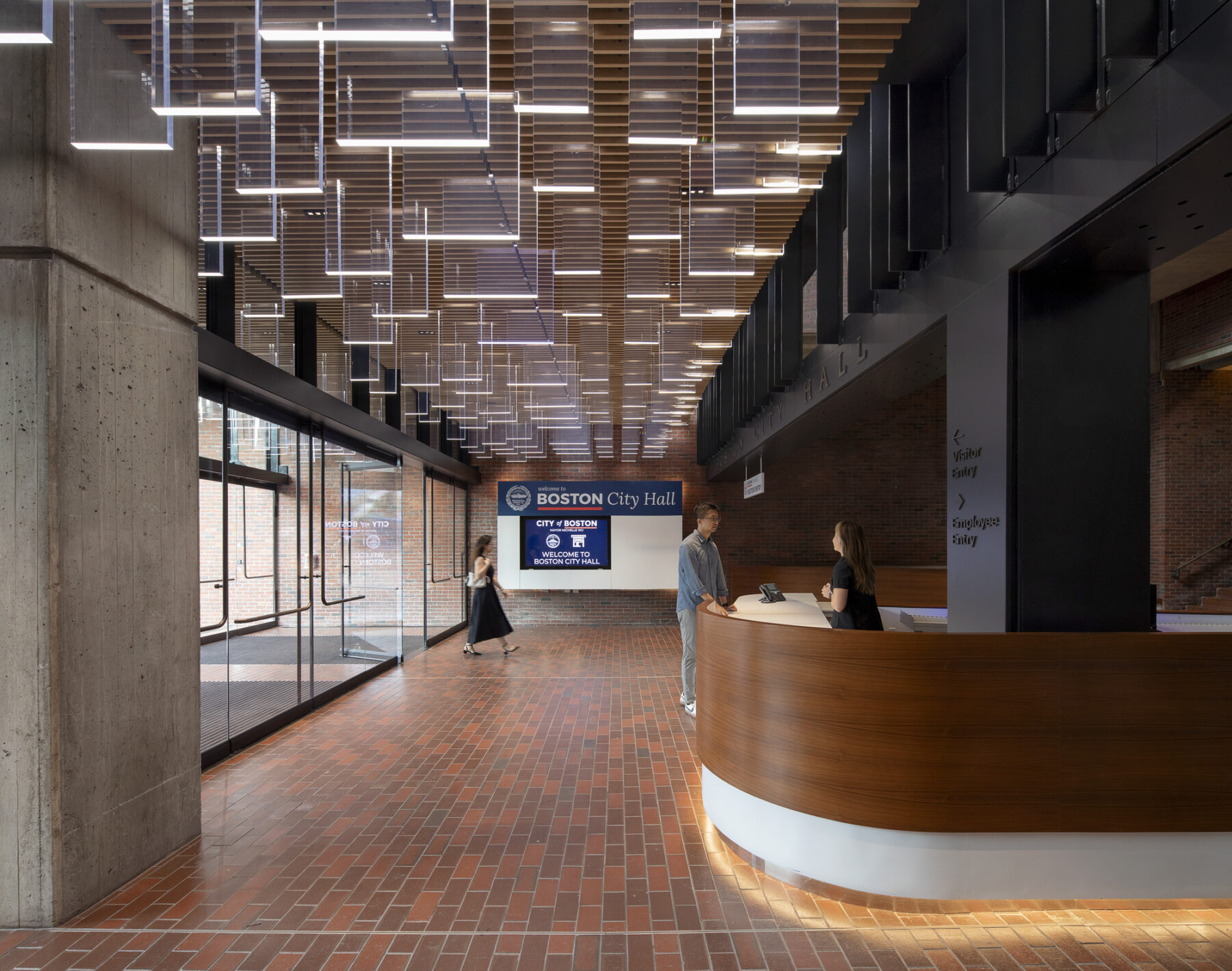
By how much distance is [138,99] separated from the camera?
119 inches

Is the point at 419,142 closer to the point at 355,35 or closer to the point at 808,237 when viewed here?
the point at 355,35

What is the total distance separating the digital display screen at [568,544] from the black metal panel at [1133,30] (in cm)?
1150

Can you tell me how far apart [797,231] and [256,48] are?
147 inches

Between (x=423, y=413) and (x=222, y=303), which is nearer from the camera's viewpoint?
(x=222, y=303)

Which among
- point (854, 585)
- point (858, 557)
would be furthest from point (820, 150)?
point (854, 585)

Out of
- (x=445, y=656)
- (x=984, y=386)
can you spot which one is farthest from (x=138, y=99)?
(x=445, y=656)

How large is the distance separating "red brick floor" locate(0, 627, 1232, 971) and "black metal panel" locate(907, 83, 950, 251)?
115 inches

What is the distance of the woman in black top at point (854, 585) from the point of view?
12.8 feet

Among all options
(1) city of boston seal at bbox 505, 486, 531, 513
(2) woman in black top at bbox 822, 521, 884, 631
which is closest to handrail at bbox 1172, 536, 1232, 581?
(2) woman in black top at bbox 822, 521, 884, 631

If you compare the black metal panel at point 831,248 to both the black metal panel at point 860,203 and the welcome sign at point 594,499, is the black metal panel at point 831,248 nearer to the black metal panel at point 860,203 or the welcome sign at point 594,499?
the black metal panel at point 860,203

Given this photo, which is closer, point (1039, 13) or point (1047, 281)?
point (1039, 13)

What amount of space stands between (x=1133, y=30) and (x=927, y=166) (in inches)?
50.8

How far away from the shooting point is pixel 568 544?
1318cm

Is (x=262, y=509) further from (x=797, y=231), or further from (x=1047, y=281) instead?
(x=1047, y=281)
